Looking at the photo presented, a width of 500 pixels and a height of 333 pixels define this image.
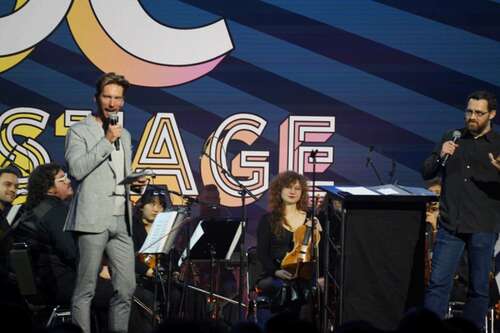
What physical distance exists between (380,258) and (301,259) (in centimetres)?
191

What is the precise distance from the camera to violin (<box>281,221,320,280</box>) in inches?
339

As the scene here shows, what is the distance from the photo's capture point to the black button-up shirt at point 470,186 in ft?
23.0

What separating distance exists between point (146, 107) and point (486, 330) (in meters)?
3.80

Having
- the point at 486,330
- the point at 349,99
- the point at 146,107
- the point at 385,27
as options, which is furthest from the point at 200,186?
the point at 486,330

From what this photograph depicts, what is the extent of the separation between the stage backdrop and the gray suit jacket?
270 centimetres

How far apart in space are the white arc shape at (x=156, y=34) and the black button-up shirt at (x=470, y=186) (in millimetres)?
3039

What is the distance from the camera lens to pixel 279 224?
29.2 ft

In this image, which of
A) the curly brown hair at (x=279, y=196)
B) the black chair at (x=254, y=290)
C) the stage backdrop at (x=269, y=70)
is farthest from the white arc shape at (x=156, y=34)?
the black chair at (x=254, y=290)

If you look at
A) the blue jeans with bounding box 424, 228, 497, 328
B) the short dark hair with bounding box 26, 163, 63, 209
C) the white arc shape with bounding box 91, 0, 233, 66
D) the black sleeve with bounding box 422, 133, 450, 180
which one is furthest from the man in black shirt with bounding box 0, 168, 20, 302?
the black sleeve with bounding box 422, 133, 450, 180

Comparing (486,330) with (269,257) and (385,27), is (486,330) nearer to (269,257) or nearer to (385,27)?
(269,257)

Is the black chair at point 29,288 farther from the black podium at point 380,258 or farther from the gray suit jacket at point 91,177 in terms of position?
the black podium at point 380,258

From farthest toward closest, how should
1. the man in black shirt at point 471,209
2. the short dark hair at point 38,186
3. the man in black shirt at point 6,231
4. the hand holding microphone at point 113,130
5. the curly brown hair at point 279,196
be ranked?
the curly brown hair at point 279,196, the short dark hair at point 38,186, the man in black shirt at point 471,209, the man in black shirt at point 6,231, the hand holding microphone at point 113,130

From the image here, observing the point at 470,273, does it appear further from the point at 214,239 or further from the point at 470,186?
the point at 214,239

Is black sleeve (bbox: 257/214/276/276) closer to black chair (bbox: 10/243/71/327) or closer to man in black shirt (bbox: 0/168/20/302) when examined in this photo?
black chair (bbox: 10/243/71/327)
